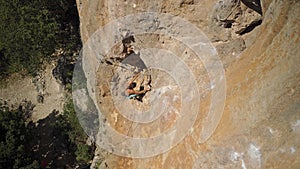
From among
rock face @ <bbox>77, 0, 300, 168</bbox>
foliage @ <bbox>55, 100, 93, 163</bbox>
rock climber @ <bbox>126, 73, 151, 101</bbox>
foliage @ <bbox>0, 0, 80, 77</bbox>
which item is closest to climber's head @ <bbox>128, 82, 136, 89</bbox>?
rock climber @ <bbox>126, 73, 151, 101</bbox>

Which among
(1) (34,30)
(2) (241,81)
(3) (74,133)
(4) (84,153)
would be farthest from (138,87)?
(1) (34,30)

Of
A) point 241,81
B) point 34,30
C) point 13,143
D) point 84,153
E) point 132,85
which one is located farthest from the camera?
point 34,30

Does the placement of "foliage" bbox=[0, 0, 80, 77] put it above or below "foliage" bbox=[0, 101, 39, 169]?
above

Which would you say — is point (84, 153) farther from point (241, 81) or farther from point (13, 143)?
point (241, 81)

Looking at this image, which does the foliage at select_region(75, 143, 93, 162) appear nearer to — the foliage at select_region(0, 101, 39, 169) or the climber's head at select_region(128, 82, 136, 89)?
the foliage at select_region(0, 101, 39, 169)

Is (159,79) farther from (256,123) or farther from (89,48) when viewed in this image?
(256,123)

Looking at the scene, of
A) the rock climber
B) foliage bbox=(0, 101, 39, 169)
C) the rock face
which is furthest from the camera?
foliage bbox=(0, 101, 39, 169)
